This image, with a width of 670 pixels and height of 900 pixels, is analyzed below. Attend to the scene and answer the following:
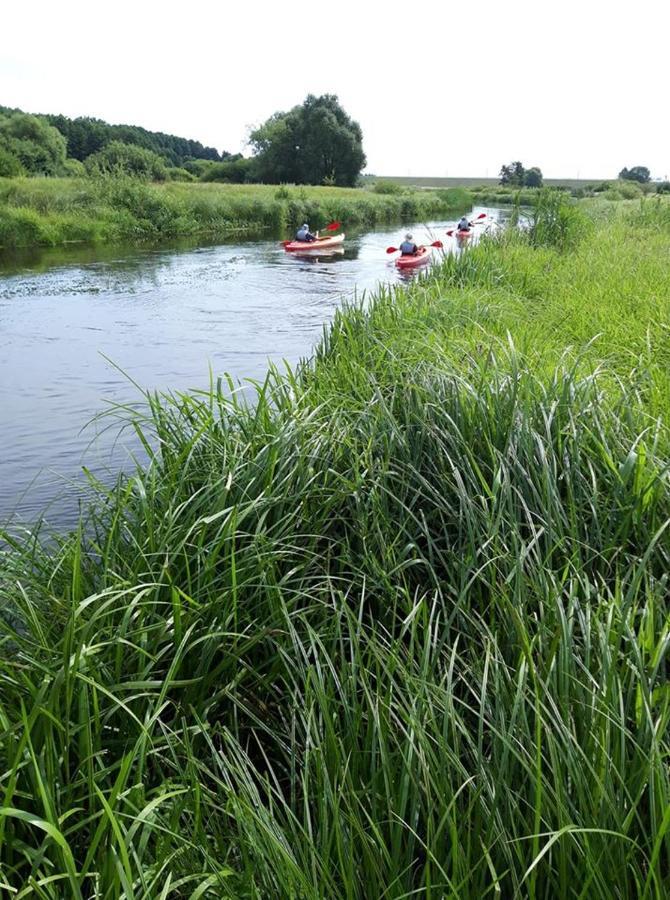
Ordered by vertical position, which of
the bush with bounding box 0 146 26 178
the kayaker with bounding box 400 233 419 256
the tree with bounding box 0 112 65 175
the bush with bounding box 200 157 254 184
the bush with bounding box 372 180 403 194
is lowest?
the kayaker with bounding box 400 233 419 256

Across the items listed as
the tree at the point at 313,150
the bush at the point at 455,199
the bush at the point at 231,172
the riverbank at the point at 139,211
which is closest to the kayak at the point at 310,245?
the riverbank at the point at 139,211

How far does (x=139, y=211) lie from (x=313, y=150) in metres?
35.7

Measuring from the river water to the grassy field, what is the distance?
1.02 m

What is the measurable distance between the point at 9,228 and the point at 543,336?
1585cm

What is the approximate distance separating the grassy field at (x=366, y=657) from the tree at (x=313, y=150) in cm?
5351

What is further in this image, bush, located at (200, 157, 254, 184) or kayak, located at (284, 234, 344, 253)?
bush, located at (200, 157, 254, 184)

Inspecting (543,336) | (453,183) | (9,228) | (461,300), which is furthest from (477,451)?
(453,183)

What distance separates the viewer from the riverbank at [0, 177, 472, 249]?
18.0 m

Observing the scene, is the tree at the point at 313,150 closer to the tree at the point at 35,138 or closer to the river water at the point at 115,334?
the tree at the point at 35,138

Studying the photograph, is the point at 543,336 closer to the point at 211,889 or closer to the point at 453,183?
the point at 211,889

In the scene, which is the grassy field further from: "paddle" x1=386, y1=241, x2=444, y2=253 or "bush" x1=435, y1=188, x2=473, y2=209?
"bush" x1=435, y1=188, x2=473, y2=209

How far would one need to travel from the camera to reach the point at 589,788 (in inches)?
55.6

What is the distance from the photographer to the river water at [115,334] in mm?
5305

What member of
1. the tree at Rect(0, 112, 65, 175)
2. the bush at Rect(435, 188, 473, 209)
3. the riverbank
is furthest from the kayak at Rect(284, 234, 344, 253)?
the tree at Rect(0, 112, 65, 175)
